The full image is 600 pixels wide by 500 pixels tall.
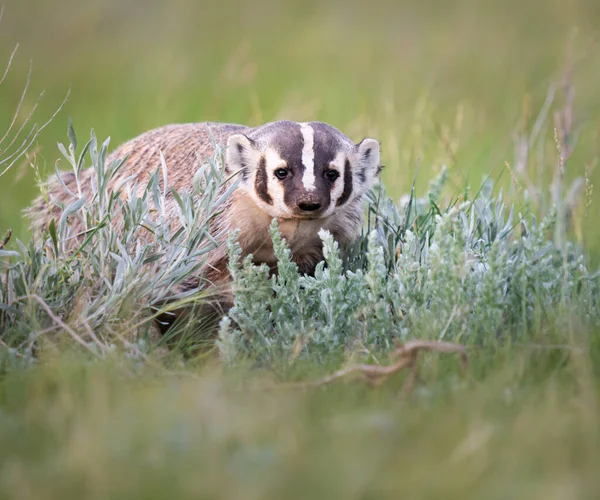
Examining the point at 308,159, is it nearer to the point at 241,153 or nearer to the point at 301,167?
the point at 301,167

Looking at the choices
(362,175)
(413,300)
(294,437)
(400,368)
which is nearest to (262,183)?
(362,175)

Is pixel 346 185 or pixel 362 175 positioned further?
pixel 362 175

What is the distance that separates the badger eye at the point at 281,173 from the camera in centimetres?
357

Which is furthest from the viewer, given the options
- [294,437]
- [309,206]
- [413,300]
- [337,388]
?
[309,206]

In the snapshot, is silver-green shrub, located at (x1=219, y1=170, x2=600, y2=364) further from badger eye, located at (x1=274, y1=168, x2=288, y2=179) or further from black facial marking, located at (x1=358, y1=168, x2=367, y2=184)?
black facial marking, located at (x1=358, y1=168, x2=367, y2=184)

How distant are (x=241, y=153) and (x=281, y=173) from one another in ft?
0.79

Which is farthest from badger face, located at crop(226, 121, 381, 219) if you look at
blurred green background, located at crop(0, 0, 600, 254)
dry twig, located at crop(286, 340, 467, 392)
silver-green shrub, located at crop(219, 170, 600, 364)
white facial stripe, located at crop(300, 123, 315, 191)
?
blurred green background, located at crop(0, 0, 600, 254)

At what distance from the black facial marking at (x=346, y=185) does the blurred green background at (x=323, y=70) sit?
4.35 ft

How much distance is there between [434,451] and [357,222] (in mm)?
2069

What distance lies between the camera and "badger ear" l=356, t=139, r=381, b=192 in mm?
3818

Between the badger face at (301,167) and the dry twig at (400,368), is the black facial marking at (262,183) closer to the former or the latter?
the badger face at (301,167)

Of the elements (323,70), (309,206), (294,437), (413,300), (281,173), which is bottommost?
(294,437)

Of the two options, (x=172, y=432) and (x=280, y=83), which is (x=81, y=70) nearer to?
(x=280, y=83)

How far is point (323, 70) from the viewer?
28.2 ft
